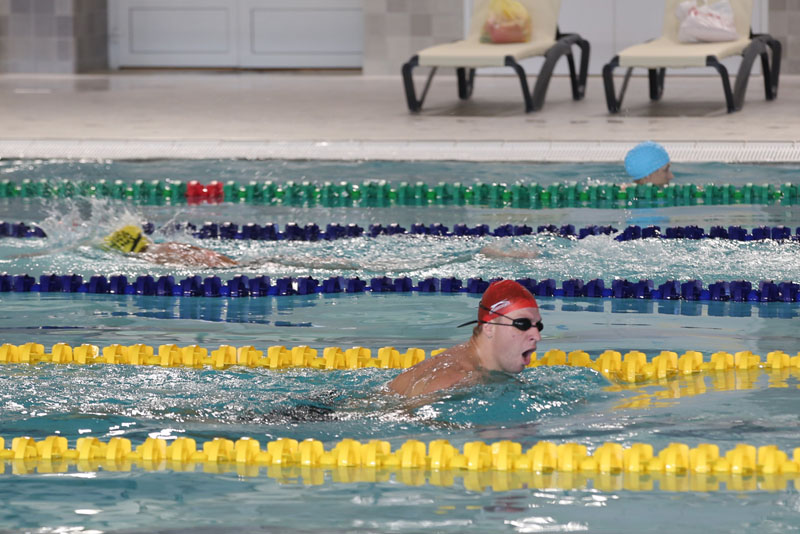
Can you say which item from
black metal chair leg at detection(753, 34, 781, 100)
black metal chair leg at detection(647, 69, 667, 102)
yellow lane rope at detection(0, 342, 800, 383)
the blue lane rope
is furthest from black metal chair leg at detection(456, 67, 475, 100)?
yellow lane rope at detection(0, 342, 800, 383)

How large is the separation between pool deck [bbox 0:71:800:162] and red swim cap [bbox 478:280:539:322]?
15.8ft

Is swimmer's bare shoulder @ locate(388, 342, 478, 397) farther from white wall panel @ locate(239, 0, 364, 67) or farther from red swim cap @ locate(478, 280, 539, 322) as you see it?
white wall panel @ locate(239, 0, 364, 67)

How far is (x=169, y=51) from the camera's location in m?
15.1

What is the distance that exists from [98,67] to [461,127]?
646 cm

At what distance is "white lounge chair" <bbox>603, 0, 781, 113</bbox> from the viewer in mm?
10203

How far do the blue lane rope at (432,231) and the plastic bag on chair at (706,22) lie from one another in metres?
4.25

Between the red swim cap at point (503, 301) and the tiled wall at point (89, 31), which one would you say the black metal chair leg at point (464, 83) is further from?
the red swim cap at point (503, 301)

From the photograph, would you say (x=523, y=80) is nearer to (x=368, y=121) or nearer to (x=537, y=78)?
(x=537, y=78)

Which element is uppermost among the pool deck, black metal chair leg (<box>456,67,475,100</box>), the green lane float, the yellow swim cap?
black metal chair leg (<box>456,67,475,100</box>)

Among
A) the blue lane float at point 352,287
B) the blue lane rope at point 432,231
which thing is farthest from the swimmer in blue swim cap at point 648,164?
the blue lane float at point 352,287

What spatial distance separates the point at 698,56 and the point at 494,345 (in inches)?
262

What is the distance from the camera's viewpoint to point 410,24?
14.1 metres

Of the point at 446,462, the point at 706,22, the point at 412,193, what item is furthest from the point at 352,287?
the point at 706,22

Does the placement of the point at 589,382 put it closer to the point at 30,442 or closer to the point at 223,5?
the point at 30,442
